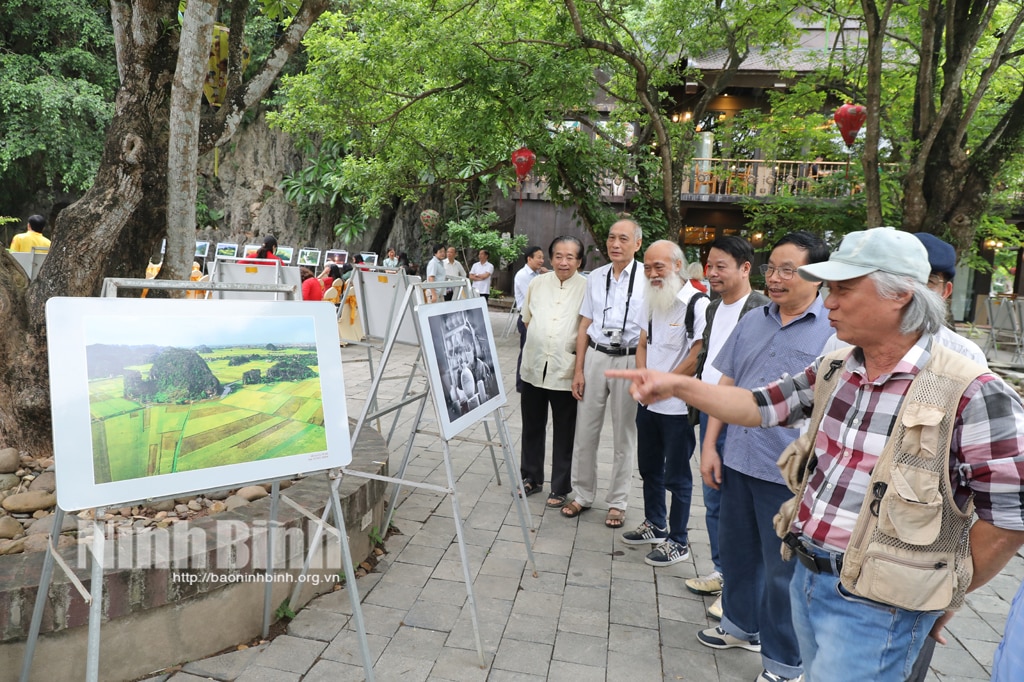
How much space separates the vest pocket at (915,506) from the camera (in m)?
1.53

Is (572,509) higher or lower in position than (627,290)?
lower

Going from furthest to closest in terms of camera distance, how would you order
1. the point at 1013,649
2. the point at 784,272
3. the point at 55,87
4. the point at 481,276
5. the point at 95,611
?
1. the point at 55,87
2. the point at 481,276
3. the point at 784,272
4. the point at 95,611
5. the point at 1013,649

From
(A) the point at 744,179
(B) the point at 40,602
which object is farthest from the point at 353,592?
(A) the point at 744,179

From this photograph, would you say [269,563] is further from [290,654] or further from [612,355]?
[612,355]

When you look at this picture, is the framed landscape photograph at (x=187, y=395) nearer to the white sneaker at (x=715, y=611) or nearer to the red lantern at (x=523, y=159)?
the white sneaker at (x=715, y=611)

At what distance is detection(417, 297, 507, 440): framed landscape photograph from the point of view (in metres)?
3.25

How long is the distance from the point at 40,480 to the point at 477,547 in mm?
2229

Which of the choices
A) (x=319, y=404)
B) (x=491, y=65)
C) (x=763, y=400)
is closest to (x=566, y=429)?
(x=319, y=404)

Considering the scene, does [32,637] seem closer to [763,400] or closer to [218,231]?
[763,400]

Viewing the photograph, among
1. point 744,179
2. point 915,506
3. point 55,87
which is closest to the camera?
point 915,506

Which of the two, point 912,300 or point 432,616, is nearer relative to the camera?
point 912,300

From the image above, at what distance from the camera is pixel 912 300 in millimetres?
A: 1631

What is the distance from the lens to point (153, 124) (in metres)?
4.07

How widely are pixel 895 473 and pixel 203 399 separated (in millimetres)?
2054
